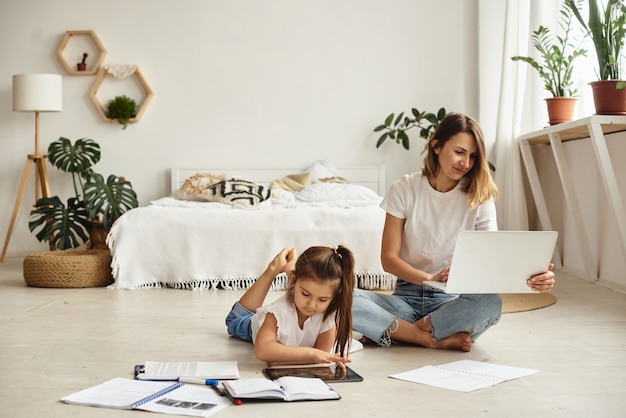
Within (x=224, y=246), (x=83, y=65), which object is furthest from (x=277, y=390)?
(x=83, y=65)

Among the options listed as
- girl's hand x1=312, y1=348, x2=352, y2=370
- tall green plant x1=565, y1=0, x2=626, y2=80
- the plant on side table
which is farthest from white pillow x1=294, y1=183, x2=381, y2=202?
girl's hand x1=312, y1=348, x2=352, y2=370

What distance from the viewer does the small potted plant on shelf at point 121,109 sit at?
5.70 m

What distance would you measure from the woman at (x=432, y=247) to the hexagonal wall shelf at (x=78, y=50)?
385 centimetres

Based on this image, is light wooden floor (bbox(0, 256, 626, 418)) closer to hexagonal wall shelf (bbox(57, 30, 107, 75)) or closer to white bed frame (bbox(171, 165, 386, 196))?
white bed frame (bbox(171, 165, 386, 196))

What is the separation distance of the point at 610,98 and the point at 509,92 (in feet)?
4.77

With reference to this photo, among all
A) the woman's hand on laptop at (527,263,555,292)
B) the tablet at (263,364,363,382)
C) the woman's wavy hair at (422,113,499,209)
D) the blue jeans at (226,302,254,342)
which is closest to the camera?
the tablet at (263,364,363,382)

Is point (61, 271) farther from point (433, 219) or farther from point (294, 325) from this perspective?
point (433, 219)

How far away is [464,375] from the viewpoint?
225cm

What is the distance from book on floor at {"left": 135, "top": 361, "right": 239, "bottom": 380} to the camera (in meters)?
2.17

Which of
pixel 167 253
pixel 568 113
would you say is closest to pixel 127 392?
pixel 167 253

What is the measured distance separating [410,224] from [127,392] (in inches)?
43.4

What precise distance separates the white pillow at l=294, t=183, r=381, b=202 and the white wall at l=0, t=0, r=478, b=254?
0.72m

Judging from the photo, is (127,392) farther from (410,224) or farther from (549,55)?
(549,55)

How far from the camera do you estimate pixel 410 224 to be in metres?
2.62
